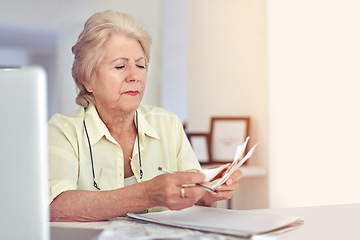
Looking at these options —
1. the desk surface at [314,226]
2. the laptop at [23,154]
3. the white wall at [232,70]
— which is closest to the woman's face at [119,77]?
the desk surface at [314,226]

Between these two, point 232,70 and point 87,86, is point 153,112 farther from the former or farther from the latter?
point 232,70

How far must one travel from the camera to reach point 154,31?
5445mm

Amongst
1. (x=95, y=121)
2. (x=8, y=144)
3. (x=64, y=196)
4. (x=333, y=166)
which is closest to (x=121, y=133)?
(x=95, y=121)

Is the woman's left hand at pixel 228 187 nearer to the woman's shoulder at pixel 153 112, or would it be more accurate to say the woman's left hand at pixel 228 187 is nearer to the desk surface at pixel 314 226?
the desk surface at pixel 314 226

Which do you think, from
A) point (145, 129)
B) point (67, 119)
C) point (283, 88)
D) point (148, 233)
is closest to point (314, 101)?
point (283, 88)

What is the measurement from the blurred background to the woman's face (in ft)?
1.45

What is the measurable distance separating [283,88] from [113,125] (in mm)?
1825

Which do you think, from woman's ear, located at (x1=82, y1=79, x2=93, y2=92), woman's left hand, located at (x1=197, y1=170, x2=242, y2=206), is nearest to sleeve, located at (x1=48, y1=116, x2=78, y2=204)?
woman's ear, located at (x1=82, y1=79, x2=93, y2=92)

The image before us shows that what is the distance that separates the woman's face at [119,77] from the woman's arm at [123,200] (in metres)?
0.45

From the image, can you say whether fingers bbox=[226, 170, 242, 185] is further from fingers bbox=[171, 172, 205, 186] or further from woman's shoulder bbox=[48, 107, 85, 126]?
woman's shoulder bbox=[48, 107, 85, 126]

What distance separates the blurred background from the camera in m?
2.99

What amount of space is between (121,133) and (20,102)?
1.06 metres

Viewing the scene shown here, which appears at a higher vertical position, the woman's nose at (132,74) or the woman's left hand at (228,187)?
the woman's nose at (132,74)

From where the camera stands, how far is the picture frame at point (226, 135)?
378 centimetres
